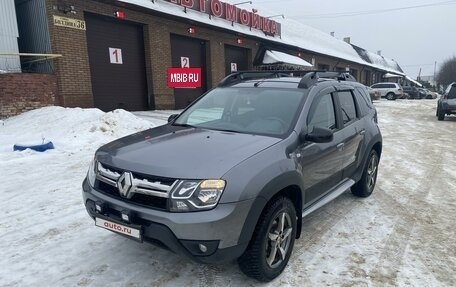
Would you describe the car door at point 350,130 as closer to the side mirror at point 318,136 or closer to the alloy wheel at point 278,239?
the side mirror at point 318,136

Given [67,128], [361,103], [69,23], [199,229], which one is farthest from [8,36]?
[199,229]

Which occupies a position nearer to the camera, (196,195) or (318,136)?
(196,195)

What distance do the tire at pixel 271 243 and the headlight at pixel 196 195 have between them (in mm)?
521

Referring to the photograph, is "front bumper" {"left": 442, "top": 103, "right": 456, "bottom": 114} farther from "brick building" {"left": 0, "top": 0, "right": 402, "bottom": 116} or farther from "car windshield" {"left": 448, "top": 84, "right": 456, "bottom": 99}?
"brick building" {"left": 0, "top": 0, "right": 402, "bottom": 116}

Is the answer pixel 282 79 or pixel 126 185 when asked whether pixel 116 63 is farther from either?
pixel 126 185

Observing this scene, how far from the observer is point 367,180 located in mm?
5445

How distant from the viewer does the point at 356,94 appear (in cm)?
536

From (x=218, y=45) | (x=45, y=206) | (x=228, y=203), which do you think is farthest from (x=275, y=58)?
(x=228, y=203)

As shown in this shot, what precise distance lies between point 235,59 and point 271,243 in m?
18.8

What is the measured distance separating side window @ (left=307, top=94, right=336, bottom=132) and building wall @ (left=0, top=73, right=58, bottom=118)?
9.58 metres

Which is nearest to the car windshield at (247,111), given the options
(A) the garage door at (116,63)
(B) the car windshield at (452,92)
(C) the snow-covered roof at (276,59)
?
(A) the garage door at (116,63)

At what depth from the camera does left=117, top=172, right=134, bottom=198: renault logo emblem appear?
2896 millimetres

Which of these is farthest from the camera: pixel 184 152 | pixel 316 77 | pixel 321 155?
pixel 316 77

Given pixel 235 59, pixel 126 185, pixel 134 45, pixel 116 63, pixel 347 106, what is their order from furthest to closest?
pixel 235 59, pixel 134 45, pixel 116 63, pixel 347 106, pixel 126 185
